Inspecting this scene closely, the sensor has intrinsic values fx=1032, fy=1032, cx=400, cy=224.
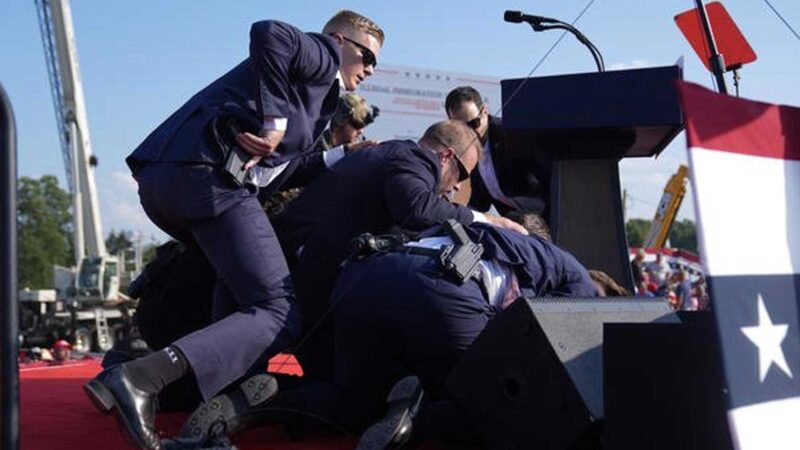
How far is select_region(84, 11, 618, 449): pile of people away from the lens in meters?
2.72

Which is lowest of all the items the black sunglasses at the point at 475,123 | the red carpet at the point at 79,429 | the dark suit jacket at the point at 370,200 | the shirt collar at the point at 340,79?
the red carpet at the point at 79,429

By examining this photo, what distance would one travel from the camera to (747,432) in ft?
5.73

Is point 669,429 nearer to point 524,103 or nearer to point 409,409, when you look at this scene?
point 409,409

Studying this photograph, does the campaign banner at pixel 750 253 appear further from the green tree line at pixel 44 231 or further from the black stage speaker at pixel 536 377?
the green tree line at pixel 44 231

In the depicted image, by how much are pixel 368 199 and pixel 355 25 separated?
556 millimetres

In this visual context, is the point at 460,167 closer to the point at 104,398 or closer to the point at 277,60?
the point at 277,60

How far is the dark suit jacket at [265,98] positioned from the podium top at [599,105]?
118cm

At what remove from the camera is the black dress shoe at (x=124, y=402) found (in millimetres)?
2479

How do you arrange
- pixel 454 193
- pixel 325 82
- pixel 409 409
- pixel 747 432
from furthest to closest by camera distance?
1. pixel 454 193
2. pixel 325 82
3. pixel 409 409
4. pixel 747 432

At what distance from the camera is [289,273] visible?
3.02 meters

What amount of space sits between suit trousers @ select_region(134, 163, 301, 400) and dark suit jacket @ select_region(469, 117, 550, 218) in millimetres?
2059

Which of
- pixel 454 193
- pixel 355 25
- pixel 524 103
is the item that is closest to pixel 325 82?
pixel 355 25

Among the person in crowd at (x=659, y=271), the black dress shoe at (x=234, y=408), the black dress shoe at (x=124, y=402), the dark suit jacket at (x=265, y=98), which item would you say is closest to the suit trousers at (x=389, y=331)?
the black dress shoe at (x=234, y=408)

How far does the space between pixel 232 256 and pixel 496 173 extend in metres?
2.49
